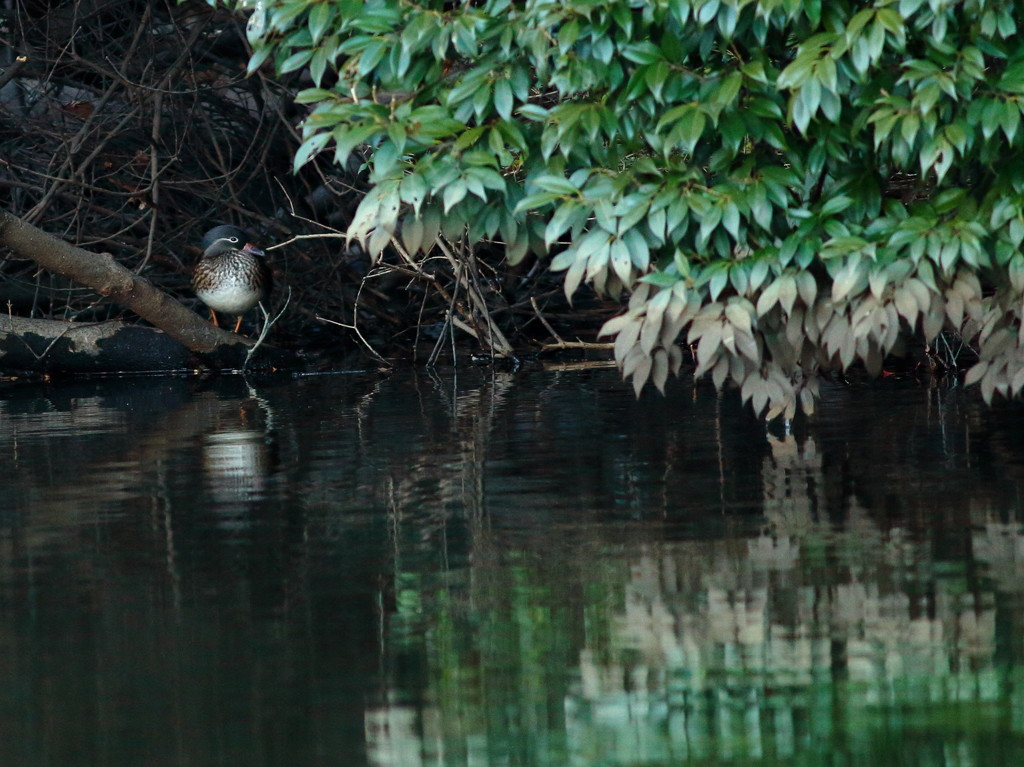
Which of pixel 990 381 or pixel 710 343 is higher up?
pixel 710 343

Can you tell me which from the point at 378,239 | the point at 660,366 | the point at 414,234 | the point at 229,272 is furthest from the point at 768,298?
the point at 229,272

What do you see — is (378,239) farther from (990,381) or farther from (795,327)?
(990,381)

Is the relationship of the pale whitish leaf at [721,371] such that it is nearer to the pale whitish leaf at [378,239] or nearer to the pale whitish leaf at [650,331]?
the pale whitish leaf at [650,331]

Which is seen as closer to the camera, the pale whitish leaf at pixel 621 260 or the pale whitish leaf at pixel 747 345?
the pale whitish leaf at pixel 621 260

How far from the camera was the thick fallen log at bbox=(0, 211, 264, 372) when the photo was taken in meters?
10.4

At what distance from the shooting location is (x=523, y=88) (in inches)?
210

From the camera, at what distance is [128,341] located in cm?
1100

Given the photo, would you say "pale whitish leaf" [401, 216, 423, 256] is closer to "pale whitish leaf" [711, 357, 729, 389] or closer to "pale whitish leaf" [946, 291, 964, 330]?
"pale whitish leaf" [711, 357, 729, 389]

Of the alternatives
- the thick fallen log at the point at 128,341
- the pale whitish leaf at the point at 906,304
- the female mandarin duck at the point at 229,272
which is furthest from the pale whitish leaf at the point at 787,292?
the female mandarin duck at the point at 229,272

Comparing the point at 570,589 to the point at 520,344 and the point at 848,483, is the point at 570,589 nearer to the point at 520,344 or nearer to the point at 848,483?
the point at 848,483

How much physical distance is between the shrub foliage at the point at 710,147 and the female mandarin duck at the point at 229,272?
16.9ft

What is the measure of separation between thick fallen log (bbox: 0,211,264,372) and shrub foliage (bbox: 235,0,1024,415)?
4960 millimetres

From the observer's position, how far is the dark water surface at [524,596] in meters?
3.23

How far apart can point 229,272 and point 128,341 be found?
921 millimetres
